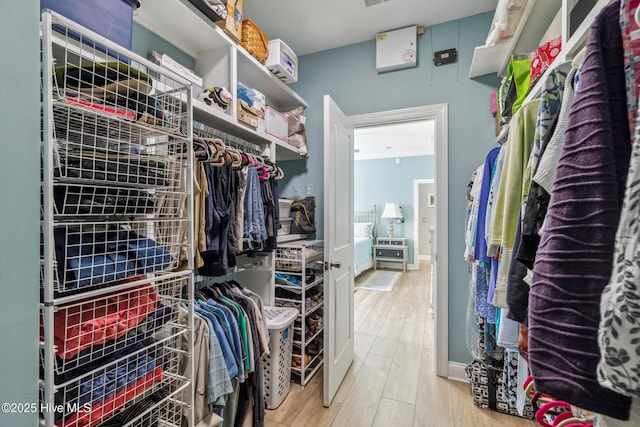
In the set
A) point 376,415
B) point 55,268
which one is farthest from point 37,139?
point 376,415

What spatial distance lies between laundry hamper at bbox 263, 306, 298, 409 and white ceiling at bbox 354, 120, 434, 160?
2956 millimetres

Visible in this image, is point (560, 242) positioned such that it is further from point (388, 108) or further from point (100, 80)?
point (388, 108)

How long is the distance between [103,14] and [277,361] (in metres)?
2.01

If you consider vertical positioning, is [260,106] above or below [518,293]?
above

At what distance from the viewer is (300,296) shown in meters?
2.25

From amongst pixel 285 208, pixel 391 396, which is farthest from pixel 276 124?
pixel 391 396

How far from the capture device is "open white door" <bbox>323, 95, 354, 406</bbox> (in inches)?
74.8

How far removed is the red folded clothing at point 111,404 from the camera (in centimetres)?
83

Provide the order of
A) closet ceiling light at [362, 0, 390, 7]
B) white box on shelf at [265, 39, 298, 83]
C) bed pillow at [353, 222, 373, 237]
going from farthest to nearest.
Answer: bed pillow at [353, 222, 373, 237]
white box on shelf at [265, 39, 298, 83]
closet ceiling light at [362, 0, 390, 7]

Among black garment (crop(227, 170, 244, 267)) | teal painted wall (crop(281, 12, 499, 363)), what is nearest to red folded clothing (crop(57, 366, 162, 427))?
black garment (crop(227, 170, 244, 267))

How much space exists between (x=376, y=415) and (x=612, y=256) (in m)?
1.89

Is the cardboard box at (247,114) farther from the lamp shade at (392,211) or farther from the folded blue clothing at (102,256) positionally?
the lamp shade at (392,211)

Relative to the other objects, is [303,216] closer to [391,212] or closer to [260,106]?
[260,106]

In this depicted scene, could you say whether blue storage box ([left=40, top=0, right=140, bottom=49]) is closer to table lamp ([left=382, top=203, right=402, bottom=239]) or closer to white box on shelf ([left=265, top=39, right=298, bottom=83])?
white box on shelf ([left=265, top=39, right=298, bottom=83])
